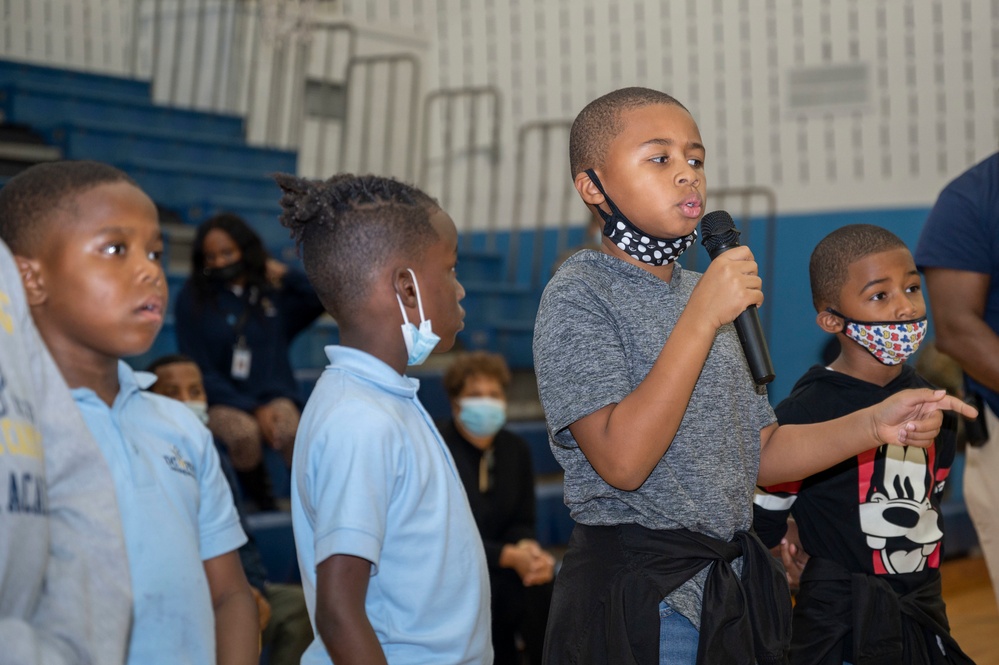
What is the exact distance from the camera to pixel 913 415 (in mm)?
1593

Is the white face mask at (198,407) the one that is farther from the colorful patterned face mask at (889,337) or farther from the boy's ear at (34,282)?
the colorful patterned face mask at (889,337)

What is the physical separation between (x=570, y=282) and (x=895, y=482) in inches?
33.2

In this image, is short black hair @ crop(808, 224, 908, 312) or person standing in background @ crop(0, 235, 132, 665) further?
short black hair @ crop(808, 224, 908, 312)

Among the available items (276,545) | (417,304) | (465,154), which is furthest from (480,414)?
(465,154)

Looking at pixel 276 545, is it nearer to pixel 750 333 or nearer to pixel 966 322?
pixel 966 322

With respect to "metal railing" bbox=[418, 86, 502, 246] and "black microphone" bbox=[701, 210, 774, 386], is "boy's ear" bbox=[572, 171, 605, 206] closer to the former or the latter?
"black microphone" bbox=[701, 210, 774, 386]

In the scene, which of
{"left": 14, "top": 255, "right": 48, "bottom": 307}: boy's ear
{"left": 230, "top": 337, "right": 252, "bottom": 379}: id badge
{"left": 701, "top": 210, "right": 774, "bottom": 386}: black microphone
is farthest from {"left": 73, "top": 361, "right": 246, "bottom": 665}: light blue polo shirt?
{"left": 230, "top": 337, "right": 252, "bottom": 379}: id badge

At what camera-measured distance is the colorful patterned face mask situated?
1.95 m

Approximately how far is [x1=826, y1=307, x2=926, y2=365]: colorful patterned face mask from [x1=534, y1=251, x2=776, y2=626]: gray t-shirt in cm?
52

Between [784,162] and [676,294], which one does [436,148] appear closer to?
[784,162]

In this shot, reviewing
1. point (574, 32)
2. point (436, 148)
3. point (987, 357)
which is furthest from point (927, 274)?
point (436, 148)

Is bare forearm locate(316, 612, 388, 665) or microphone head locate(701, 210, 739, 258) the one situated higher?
microphone head locate(701, 210, 739, 258)

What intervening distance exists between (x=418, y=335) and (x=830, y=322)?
0.90 metres

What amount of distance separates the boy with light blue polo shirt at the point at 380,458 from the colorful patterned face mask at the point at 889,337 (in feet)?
2.66
